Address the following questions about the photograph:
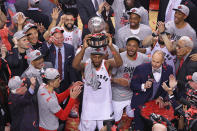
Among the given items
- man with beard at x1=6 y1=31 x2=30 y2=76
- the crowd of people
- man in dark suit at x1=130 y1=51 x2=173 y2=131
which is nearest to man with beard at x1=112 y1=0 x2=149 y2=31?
the crowd of people

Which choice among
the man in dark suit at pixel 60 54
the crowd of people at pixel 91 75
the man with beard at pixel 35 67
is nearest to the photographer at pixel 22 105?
the crowd of people at pixel 91 75

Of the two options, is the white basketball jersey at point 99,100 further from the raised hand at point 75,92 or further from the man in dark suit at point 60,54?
the man in dark suit at point 60,54

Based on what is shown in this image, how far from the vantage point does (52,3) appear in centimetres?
589

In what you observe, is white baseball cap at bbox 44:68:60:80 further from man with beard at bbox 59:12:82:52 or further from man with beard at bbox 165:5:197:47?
man with beard at bbox 165:5:197:47

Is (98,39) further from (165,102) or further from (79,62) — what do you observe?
(165,102)

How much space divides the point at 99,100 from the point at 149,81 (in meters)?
0.76

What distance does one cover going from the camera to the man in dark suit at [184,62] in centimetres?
395

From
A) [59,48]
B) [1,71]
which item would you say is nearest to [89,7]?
[59,48]

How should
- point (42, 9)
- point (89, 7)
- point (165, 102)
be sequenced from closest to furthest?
point (165, 102) < point (89, 7) < point (42, 9)

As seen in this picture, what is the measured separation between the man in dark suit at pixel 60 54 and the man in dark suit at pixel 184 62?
67.6 inches

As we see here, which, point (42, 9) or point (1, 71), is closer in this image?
point (1, 71)

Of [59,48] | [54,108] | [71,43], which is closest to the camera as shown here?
[54,108]

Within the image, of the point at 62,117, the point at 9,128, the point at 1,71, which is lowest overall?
the point at 9,128

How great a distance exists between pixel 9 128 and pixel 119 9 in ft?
10.4
